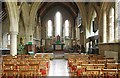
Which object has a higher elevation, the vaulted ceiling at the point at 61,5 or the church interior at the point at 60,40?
the vaulted ceiling at the point at 61,5

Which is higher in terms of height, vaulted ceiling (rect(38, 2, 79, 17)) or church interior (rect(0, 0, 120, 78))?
vaulted ceiling (rect(38, 2, 79, 17))

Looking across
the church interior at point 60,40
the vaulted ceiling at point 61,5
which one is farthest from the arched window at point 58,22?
the vaulted ceiling at point 61,5

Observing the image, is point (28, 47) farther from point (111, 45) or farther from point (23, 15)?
point (111, 45)

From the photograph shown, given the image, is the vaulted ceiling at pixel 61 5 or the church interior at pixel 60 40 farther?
the vaulted ceiling at pixel 61 5

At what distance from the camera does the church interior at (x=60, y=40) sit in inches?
336

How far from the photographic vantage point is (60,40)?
40594 millimetres

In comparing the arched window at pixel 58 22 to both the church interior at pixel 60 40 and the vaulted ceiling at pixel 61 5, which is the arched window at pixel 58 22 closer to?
the church interior at pixel 60 40

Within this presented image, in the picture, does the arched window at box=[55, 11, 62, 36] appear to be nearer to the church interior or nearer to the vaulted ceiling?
the church interior

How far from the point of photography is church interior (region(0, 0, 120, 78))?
8.53 m

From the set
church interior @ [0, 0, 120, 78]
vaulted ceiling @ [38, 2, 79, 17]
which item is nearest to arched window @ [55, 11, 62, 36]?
church interior @ [0, 0, 120, 78]

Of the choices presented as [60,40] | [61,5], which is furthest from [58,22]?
[60,40]

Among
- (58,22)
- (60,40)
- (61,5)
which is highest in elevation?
(61,5)

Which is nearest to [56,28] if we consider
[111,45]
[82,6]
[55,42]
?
[55,42]

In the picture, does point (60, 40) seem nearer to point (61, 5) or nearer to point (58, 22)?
point (58, 22)
